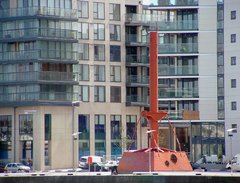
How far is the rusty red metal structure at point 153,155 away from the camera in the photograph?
3716 inches

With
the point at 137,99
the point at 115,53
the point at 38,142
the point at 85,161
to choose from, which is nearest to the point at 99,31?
the point at 115,53

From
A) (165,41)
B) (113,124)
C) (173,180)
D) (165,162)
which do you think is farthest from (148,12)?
(173,180)

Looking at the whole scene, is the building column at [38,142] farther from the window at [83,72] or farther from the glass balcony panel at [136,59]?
the glass balcony panel at [136,59]

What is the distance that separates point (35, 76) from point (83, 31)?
11451 millimetres

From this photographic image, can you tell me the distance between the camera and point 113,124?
137 m

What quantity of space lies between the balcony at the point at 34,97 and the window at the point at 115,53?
973cm

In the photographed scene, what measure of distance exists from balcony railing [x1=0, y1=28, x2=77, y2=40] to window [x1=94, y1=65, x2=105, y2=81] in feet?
21.0

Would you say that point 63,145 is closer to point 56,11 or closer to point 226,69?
point 56,11

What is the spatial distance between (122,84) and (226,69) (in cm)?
1892

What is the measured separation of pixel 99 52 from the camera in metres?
136

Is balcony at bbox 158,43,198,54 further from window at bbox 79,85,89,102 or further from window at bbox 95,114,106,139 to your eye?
window at bbox 95,114,106,139

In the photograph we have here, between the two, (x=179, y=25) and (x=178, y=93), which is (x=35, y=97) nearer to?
(x=178, y=93)

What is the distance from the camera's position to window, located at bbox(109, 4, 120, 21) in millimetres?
136875

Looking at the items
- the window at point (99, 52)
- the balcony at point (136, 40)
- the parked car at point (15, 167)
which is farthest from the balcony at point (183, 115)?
the parked car at point (15, 167)
